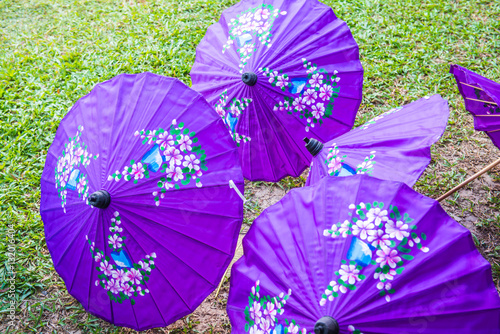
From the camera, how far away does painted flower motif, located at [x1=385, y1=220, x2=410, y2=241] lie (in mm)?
1595

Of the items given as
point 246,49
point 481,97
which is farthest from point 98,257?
point 481,97

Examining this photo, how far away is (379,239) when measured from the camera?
5.27ft

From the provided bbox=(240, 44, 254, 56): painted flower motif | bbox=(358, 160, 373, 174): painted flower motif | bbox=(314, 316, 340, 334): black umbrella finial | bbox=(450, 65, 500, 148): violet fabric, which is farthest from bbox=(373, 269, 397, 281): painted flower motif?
bbox=(240, 44, 254, 56): painted flower motif

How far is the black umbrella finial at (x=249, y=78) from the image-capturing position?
92.7 inches

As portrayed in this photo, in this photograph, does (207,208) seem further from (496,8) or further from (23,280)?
(496,8)

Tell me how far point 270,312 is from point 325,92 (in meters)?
1.41

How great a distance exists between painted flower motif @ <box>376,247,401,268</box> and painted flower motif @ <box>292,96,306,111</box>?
3.86ft

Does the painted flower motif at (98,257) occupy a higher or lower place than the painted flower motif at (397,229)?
lower

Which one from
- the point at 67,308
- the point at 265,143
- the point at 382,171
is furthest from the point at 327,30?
the point at 67,308

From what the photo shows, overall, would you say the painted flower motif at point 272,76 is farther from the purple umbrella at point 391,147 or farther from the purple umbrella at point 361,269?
the purple umbrella at point 361,269

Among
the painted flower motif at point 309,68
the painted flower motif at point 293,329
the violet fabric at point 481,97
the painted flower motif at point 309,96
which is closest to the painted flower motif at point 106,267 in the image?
the painted flower motif at point 293,329

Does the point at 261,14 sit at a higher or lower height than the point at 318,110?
higher

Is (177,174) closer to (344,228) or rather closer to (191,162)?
(191,162)

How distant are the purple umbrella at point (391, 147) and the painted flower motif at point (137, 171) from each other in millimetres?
906
